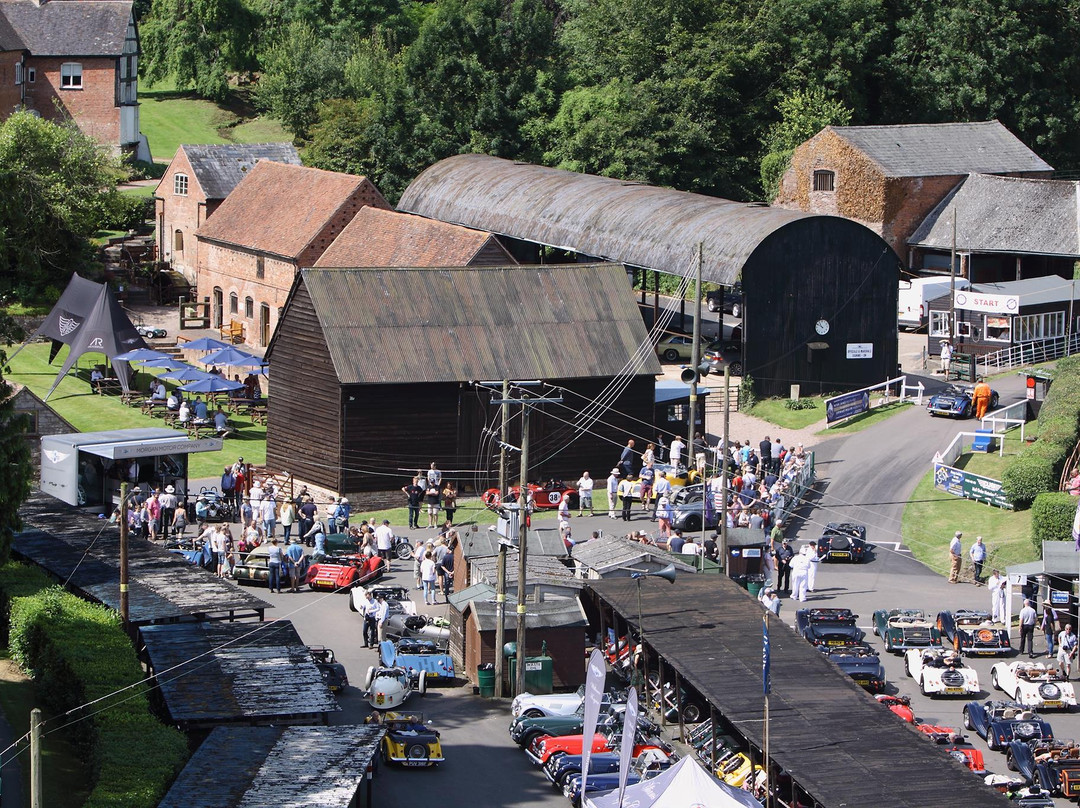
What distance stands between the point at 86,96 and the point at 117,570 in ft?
202

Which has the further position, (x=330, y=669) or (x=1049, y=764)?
(x=330, y=669)

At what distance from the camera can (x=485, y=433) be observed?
52906 millimetres

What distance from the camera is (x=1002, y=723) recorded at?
34344 millimetres

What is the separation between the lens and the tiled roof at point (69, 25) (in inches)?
3767

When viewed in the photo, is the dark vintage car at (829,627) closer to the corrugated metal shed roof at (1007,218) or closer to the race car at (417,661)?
the race car at (417,661)

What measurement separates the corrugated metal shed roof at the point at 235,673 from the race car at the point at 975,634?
15011 millimetres

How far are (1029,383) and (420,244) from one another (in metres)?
Answer: 22.0

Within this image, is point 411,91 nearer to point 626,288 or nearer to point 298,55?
point 298,55

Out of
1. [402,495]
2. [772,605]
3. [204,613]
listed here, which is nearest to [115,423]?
[402,495]

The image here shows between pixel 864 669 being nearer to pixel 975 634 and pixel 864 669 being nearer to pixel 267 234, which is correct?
pixel 975 634

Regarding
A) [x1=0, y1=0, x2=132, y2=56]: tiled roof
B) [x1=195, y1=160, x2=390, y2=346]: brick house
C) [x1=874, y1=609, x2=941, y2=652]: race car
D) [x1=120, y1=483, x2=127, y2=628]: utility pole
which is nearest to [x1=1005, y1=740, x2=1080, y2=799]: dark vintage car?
[x1=874, y1=609, x2=941, y2=652]: race car

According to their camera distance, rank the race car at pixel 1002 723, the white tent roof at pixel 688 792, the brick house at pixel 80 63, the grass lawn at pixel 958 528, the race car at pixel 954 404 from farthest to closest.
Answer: the brick house at pixel 80 63 < the race car at pixel 954 404 < the grass lawn at pixel 958 528 < the race car at pixel 1002 723 < the white tent roof at pixel 688 792

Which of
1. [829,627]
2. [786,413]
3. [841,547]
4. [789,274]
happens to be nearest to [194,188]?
[789,274]

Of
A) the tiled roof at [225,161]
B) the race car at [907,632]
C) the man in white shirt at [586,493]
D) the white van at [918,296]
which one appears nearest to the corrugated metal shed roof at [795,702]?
the race car at [907,632]
